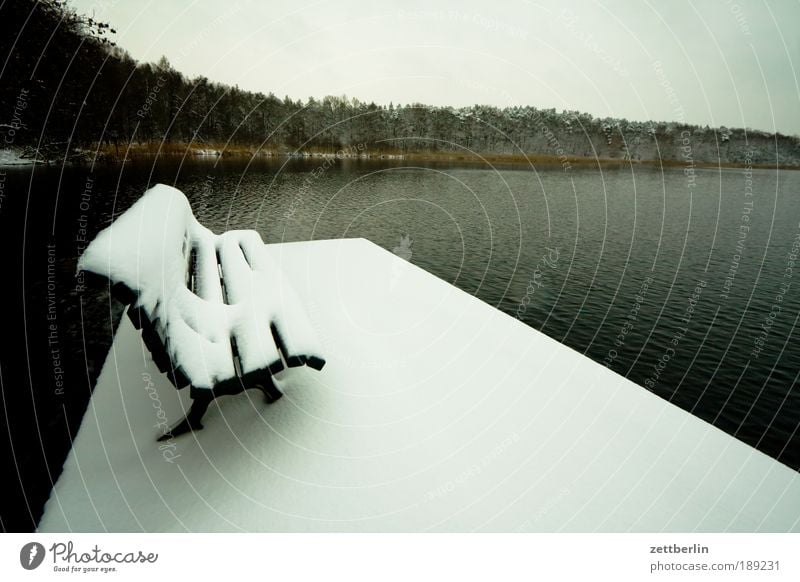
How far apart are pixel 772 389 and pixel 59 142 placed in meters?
41.2

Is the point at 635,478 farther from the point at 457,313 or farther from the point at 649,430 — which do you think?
the point at 457,313

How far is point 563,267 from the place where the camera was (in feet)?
47.9

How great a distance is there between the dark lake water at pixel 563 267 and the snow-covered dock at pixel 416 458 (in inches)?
78.9

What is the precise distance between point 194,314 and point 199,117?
4572 cm

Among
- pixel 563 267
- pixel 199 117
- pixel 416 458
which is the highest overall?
pixel 199 117

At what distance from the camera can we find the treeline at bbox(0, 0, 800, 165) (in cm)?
1958

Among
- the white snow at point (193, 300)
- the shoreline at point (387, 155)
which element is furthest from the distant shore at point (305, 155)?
the white snow at point (193, 300)

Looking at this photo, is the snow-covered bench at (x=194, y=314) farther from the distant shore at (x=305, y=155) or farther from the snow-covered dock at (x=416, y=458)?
the distant shore at (x=305, y=155)

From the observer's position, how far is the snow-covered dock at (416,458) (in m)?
2.55

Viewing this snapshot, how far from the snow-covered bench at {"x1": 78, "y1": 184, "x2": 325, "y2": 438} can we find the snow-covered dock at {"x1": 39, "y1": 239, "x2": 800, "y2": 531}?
408 mm

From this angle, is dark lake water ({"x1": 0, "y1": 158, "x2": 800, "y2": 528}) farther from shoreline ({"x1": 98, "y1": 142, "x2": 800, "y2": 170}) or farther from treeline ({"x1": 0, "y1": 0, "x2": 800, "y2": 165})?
shoreline ({"x1": 98, "y1": 142, "x2": 800, "y2": 170})

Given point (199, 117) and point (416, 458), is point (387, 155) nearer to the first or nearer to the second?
point (199, 117)

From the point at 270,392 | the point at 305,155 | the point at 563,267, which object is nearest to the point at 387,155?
the point at 305,155
